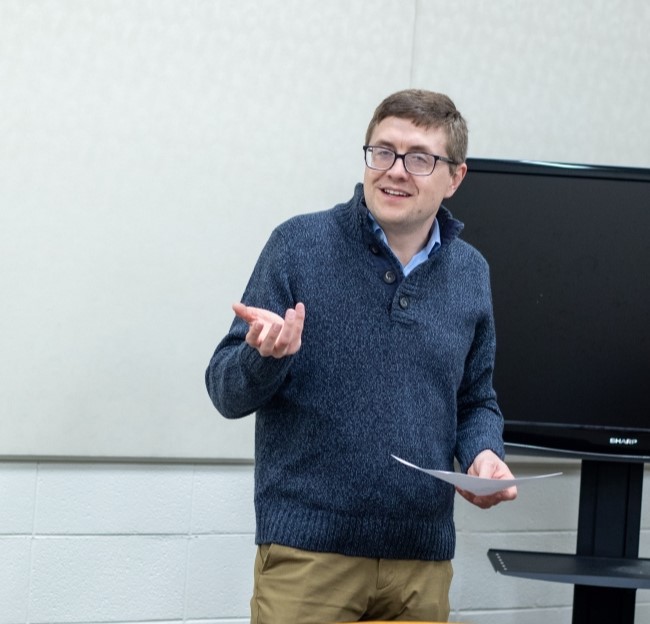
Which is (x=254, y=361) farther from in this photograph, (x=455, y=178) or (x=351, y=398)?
(x=455, y=178)

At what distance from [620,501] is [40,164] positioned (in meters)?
1.58

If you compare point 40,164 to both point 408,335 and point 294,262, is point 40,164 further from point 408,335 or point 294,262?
point 408,335

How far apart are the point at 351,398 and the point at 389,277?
0.24 meters

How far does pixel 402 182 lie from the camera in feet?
6.33

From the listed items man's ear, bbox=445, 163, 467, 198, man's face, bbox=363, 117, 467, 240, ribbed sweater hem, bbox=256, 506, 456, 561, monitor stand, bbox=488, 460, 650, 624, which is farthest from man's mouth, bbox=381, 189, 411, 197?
monitor stand, bbox=488, 460, 650, 624

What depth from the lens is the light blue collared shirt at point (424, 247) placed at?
1.97 m

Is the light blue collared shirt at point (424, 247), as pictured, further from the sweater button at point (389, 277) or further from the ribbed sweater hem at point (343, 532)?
the ribbed sweater hem at point (343, 532)

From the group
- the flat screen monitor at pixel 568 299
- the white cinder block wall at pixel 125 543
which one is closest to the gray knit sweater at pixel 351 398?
the flat screen monitor at pixel 568 299

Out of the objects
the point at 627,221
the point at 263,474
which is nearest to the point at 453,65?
the point at 627,221

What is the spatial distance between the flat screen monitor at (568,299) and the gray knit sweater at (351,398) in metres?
0.60

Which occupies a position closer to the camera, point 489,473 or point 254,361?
point 254,361

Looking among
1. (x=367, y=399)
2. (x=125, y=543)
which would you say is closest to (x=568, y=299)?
(x=367, y=399)

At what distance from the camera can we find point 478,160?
250cm

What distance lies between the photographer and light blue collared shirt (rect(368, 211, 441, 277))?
1.97m
